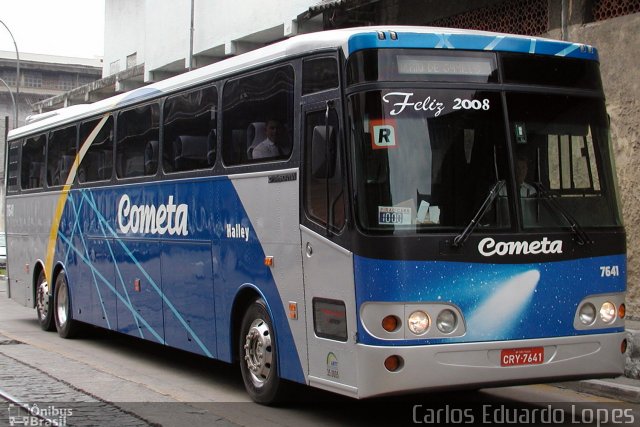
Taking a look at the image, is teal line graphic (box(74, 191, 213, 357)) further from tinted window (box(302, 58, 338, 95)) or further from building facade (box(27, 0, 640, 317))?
building facade (box(27, 0, 640, 317))

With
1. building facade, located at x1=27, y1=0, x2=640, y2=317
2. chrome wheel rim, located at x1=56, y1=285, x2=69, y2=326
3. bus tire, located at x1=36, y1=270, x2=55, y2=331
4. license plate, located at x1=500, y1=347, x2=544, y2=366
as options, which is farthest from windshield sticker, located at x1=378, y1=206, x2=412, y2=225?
bus tire, located at x1=36, y1=270, x2=55, y2=331

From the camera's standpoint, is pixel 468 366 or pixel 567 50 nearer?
pixel 468 366

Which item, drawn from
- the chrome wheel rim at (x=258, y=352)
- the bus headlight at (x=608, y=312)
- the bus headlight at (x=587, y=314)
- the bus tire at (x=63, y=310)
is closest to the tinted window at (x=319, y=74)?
the chrome wheel rim at (x=258, y=352)

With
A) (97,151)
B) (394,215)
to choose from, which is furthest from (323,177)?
(97,151)

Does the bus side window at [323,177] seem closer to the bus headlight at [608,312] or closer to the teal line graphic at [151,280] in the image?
the bus headlight at [608,312]

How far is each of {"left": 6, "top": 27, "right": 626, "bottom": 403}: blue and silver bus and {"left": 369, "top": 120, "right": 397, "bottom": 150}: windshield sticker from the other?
1 cm

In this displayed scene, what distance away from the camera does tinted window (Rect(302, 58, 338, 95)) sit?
7.91 metres

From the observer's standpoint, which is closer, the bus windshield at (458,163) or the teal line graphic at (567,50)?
the bus windshield at (458,163)

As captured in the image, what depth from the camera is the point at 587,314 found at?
786 centimetres

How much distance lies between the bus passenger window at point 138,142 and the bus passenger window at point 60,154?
1960 millimetres

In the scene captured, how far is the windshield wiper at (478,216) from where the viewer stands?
7375 mm

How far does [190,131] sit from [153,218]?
143cm

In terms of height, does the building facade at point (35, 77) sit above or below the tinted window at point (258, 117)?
above

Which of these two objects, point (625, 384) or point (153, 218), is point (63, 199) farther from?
point (625, 384)
